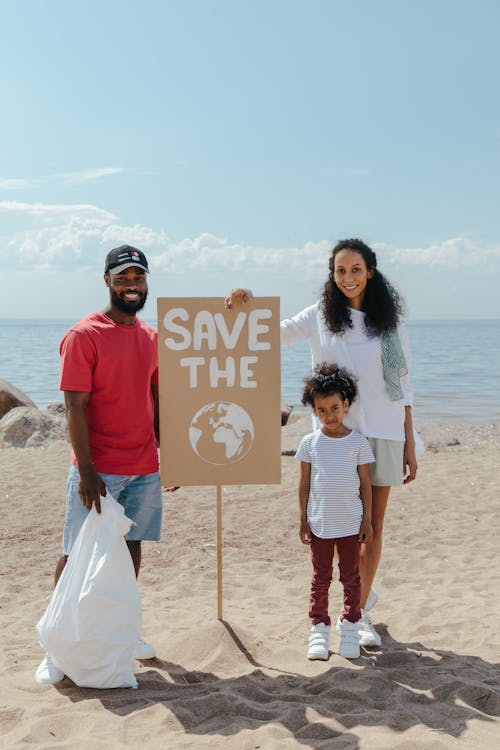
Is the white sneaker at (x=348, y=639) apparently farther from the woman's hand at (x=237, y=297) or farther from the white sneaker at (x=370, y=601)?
the woman's hand at (x=237, y=297)

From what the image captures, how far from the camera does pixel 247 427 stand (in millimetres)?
4168

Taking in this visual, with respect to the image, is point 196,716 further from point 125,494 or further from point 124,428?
point 124,428

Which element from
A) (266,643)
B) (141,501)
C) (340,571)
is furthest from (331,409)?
(266,643)

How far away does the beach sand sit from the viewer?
3.11m

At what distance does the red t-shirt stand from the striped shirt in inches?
32.9

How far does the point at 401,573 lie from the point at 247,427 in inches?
95.4

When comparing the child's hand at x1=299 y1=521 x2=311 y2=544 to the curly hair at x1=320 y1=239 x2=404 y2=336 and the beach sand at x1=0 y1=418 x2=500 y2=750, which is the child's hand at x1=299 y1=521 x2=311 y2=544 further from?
the curly hair at x1=320 y1=239 x2=404 y2=336

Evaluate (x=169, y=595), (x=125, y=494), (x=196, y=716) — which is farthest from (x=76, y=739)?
(x=169, y=595)

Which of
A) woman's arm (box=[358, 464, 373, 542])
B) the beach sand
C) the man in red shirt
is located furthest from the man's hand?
woman's arm (box=[358, 464, 373, 542])

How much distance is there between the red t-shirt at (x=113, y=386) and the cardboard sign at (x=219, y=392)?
24 centimetres

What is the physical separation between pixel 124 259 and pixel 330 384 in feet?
3.94

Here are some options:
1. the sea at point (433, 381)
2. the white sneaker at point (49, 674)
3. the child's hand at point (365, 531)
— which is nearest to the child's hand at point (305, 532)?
the child's hand at point (365, 531)

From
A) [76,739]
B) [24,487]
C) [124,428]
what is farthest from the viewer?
[24,487]

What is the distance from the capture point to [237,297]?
3.98 metres
